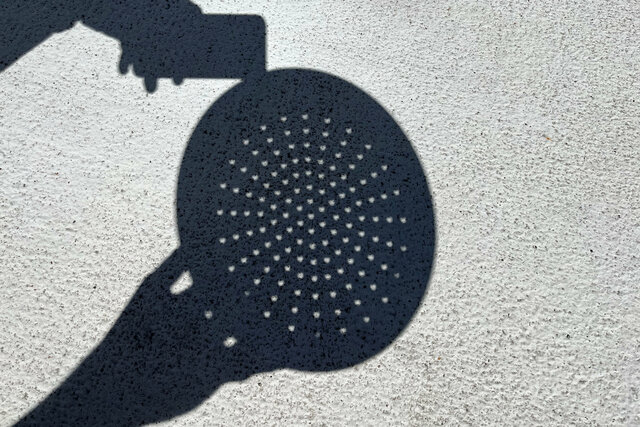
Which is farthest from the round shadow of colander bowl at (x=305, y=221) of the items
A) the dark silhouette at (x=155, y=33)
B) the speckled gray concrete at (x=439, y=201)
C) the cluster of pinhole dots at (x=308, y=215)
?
the dark silhouette at (x=155, y=33)

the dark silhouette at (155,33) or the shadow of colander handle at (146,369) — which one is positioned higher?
the dark silhouette at (155,33)

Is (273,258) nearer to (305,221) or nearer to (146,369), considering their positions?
(305,221)

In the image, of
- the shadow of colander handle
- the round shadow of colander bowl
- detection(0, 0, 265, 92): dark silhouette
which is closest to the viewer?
the shadow of colander handle

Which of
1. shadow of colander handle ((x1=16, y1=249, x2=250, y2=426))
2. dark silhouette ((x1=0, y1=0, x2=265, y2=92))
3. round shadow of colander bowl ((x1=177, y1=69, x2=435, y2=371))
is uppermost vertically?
dark silhouette ((x1=0, y1=0, x2=265, y2=92))

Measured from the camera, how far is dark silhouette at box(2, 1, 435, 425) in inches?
90.0

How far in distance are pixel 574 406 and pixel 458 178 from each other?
4.59 ft

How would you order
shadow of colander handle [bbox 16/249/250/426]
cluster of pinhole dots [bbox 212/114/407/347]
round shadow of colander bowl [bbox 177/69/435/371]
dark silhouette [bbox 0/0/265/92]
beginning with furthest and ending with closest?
dark silhouette [bbox 0/0/265/92], cluster of pinhole dots [bbox 212/114/407/347], round shadow of colander bowl [bbox 177/69/435/371], shadow of colander handle [bbox 16/249/250/426]

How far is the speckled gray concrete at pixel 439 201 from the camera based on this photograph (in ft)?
7.51

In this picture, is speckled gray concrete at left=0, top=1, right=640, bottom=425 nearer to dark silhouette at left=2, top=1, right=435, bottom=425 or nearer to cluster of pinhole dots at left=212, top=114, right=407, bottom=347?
dark silhouette at left=2, top=1, right=435, bottom=425

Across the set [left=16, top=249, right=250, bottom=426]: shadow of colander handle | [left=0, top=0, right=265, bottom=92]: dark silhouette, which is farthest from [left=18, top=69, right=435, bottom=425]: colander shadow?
[left=0, top=0, right=265, bottom=92]: dark silhouette

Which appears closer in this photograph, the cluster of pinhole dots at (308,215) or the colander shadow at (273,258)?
the colander shadow at (273,258)

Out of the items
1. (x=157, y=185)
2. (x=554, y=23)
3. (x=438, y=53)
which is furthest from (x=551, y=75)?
(x=157, y=185)

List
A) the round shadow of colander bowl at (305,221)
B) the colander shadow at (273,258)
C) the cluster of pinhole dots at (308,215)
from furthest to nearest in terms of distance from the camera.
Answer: the cluster of pinhole dots at (308,215) → the round shadow of colander bowl at (305,221) → the colander shadow at (273,258)

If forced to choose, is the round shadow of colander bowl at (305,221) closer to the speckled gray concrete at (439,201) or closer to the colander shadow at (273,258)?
the colander shadow at (273,258)
